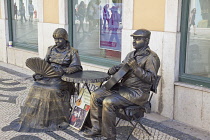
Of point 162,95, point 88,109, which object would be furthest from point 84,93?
point 162,95

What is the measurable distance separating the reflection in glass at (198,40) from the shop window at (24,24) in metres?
5.46

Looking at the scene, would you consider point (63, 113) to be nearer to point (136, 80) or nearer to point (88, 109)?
point (88, 109)

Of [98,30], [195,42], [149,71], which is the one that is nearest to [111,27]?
[98,30]

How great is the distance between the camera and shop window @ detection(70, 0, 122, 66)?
275 inches

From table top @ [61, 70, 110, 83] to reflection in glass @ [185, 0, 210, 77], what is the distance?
163cm

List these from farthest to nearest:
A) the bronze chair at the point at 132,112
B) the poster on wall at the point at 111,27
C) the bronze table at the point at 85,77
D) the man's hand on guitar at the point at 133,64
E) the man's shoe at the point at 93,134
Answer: the poster on wall at the point at 111,27 → the man's shoe at the point at 93,134 → the bronze table at the point at 85,77 → the bronze chair at the point at 132,112 → the man's hand on guitar at the point at 133,64

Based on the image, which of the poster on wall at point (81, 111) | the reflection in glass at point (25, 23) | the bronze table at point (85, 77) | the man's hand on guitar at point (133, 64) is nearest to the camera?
the man's hand on guitar at point (133, 64)

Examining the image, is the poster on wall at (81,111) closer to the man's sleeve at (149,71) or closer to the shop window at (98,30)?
the man's sleeve at (149,71)

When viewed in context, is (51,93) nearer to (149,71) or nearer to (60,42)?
(60,42)

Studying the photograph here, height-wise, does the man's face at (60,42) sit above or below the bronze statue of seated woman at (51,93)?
above

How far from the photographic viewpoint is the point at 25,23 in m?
10.3

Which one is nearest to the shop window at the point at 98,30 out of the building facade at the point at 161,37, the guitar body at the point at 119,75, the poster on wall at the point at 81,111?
the building facade at the point at 161,37

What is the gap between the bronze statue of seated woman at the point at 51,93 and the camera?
4816 mm

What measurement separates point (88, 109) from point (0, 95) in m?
2.81
